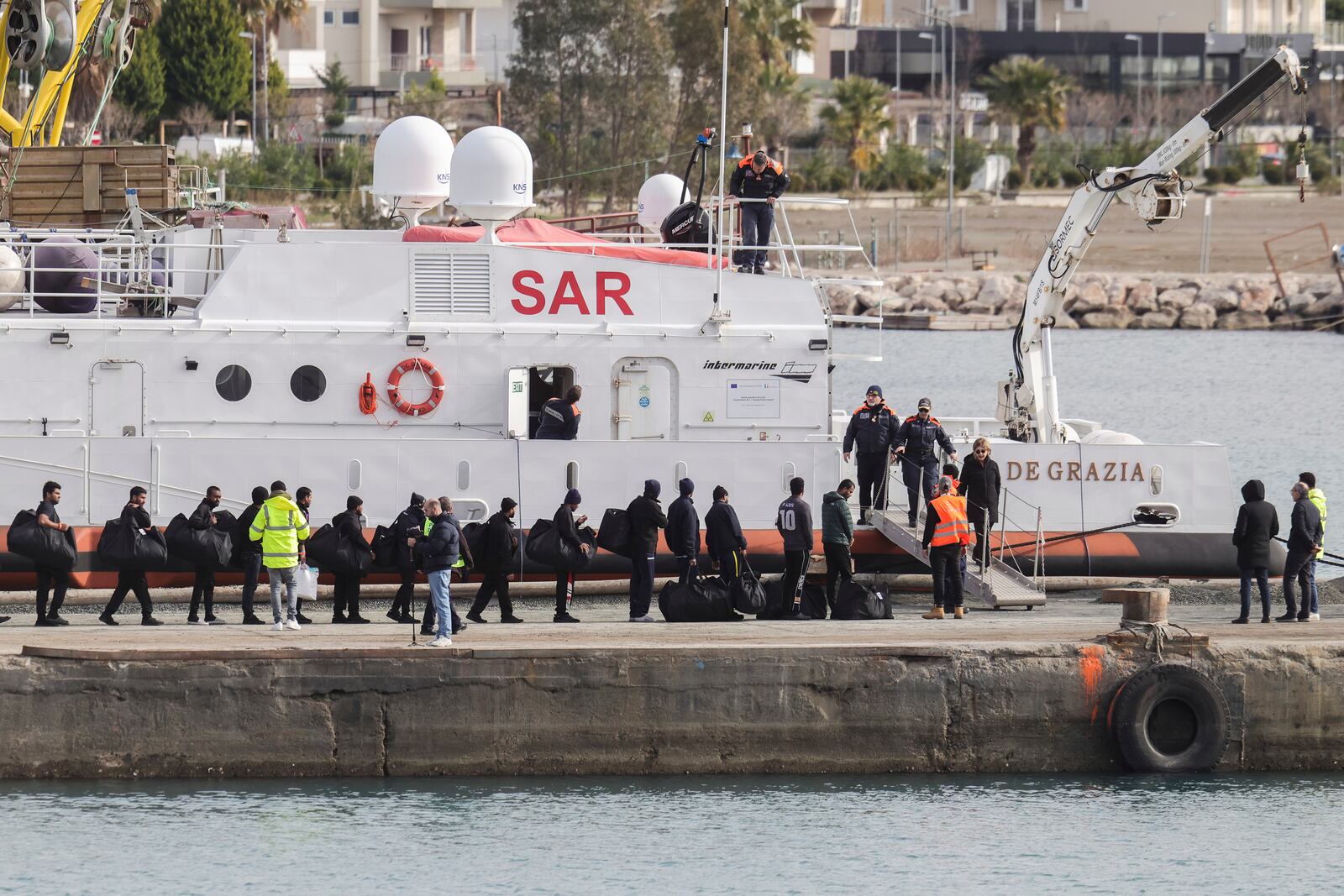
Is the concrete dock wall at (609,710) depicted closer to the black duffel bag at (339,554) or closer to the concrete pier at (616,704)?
the concrete pier at (616,704)

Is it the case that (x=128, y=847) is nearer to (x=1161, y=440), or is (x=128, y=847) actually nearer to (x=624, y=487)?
(x=624, y=487)

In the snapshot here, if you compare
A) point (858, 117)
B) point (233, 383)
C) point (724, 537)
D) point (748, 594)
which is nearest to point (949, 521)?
point (748, 594)

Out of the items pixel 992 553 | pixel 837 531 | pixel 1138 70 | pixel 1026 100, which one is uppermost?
pixel 1138 70

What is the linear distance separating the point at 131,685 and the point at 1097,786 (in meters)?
8.38

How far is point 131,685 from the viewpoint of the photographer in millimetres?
16031

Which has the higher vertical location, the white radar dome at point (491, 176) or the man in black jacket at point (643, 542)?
the white radar dome at point (491, 176)

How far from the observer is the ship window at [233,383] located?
20172mm

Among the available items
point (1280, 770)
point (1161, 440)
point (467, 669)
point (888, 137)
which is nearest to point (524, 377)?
point (467, 669)

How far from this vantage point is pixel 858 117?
90875mm

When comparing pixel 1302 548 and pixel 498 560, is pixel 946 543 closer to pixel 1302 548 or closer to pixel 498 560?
pixel 1302 548

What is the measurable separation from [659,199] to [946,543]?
7810 mm

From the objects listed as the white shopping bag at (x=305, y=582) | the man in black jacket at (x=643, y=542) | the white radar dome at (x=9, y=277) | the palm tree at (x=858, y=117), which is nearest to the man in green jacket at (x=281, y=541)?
the white shopping bag at (x=305, y=582)

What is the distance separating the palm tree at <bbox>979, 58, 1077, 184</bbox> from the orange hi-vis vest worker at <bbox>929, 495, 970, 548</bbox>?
251ft

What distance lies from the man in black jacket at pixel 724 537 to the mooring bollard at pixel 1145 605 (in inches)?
145
